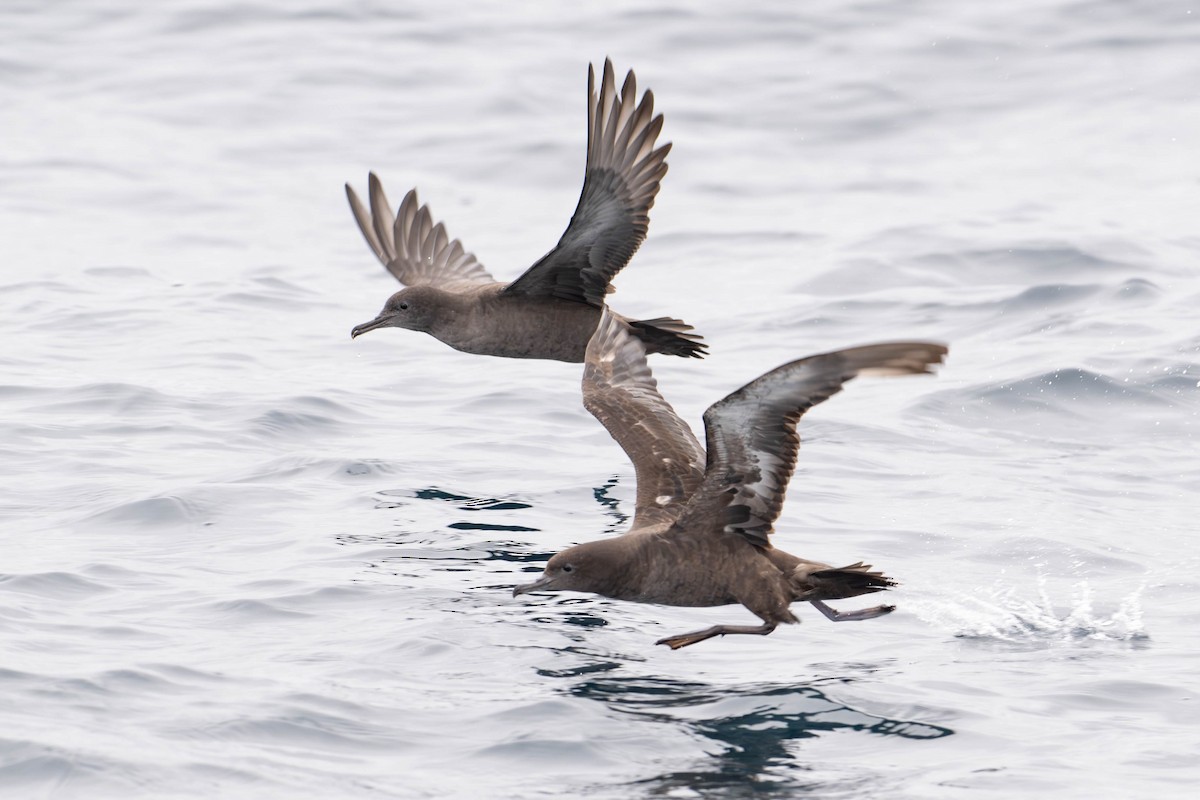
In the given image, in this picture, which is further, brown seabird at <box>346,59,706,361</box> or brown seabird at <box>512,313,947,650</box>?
brown seabird at <box>346,59,706,361</box>

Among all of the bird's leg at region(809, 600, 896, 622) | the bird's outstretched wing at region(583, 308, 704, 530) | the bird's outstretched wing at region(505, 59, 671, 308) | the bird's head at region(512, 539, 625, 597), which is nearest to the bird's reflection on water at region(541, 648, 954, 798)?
the bird's head at region(512, 539, 625, 597)

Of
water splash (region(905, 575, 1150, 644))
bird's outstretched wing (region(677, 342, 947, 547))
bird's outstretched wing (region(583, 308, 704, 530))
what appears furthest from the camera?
bird's outstretched wing (region(583, 308, 704, 530))

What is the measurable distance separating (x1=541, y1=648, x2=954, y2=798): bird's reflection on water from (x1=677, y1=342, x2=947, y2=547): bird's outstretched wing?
2.25ft

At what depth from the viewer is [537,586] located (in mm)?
7531

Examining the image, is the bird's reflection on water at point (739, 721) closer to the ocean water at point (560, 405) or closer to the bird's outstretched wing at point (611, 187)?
the ocean water at point (560, 405)

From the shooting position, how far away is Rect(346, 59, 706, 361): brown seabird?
988 cm

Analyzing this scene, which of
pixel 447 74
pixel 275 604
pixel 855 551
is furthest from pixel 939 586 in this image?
pixel 447 74

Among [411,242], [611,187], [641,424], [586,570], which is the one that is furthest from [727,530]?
[411,242]

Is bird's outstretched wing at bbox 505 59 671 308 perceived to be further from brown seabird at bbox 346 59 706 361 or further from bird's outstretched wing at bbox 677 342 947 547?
bird's outstretched wing at bbox 677 342 947 547

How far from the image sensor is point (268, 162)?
17484 mm

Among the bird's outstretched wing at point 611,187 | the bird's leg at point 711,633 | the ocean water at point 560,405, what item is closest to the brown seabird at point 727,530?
the bird's leg at point 711,633

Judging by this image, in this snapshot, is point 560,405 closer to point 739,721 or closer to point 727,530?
point 727,530

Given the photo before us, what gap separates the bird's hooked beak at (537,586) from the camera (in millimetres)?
7418

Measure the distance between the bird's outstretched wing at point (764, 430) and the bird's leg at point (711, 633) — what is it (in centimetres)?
34
